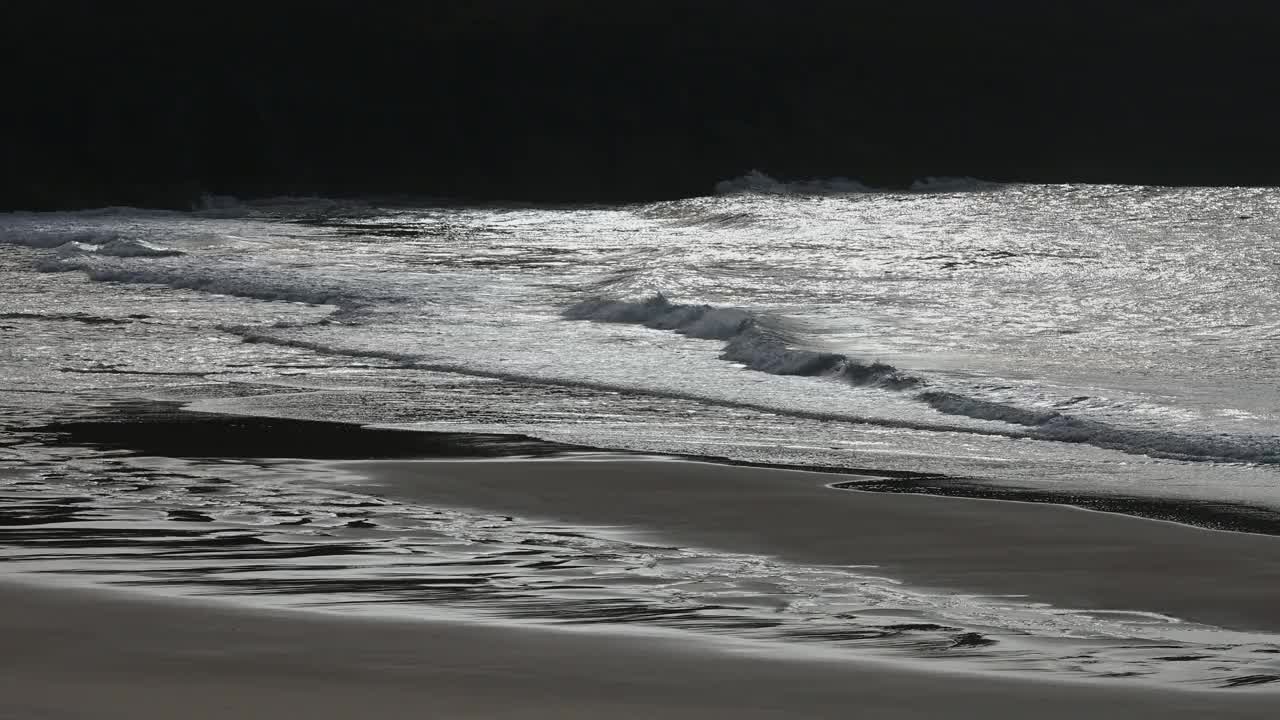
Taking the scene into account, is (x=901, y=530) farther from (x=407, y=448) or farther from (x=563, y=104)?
(x=563, y=104)

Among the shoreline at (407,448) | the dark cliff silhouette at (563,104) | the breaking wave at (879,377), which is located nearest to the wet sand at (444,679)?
the shoreline at (407,448)

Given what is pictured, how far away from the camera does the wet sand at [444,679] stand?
3852mm

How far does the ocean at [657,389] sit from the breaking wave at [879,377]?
0.03m

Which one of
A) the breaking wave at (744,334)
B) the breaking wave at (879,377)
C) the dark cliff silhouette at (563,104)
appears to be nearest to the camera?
the breaking wave at (879,377)

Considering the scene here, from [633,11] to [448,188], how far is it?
83.8 feet

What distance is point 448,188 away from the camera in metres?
84.3

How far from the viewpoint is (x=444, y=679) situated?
13.5 feet

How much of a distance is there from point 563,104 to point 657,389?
8913 centimetres

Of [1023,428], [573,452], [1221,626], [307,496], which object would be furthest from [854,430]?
[1221,626]

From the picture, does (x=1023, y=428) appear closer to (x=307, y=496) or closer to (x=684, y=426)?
(x=684, y=426)

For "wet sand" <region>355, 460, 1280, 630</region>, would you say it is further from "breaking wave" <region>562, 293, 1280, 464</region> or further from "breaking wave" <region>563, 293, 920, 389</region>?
"breaking wave" <region>563, 293, 920, 389</region>

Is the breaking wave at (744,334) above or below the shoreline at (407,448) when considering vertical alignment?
above

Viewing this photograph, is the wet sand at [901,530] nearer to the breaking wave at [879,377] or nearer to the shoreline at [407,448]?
the shoreline at [407,448]

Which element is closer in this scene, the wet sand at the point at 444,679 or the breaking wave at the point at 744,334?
the wet sand at the point at 444,679
